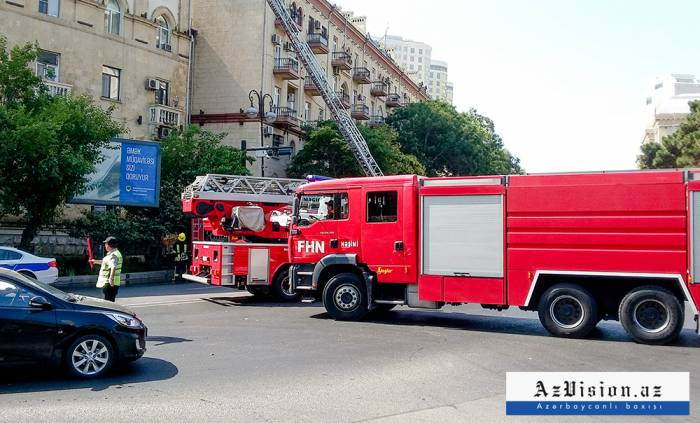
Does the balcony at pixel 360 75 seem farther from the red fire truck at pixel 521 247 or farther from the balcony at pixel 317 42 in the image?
the red fire truck at pixel 521 247

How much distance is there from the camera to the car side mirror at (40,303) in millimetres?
7188

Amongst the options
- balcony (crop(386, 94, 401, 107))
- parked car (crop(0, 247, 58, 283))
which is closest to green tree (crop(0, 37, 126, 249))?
parked car (crop(0, 247, 58, 283))

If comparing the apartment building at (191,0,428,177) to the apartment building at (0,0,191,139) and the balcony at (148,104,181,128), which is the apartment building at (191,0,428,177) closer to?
the apartment building at (0,0,191,139)

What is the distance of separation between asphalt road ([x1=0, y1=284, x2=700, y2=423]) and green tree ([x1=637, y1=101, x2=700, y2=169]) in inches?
1315

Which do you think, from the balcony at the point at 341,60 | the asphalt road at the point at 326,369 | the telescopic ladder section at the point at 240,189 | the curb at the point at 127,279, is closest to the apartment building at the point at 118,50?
the curb at the point at 127,279

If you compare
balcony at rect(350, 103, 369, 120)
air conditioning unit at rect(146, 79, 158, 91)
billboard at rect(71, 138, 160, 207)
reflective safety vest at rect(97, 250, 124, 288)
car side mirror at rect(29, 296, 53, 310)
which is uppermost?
balcony at rect(350, 103, 369, 120)

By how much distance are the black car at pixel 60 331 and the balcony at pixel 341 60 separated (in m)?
41.3

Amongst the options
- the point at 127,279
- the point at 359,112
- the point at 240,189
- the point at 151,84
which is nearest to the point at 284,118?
the point at 151,84

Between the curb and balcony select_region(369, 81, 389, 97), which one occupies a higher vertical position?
balcony select_region(369, 81, 389, 97)

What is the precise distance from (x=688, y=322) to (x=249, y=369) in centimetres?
938

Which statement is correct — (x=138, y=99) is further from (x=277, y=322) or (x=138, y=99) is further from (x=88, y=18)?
(x=277, y=322)

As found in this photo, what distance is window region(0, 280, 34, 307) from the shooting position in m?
7.16

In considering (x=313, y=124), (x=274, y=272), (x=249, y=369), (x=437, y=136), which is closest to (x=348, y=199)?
(x=274, y=272)

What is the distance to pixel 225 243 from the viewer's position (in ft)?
50.9
